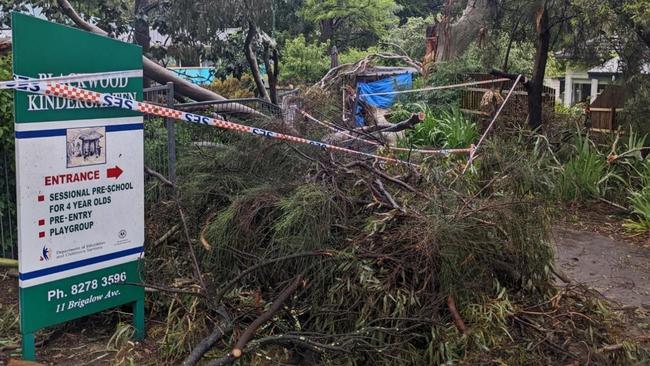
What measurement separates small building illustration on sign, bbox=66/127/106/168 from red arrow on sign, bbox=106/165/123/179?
0.08 metres

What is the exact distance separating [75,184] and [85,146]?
235 millimetres

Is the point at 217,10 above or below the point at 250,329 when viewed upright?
above

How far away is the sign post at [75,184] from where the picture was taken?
3.67 metres

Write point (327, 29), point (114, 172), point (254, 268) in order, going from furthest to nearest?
1. point (327, 29)
2. point (114, 172)
3. point (254, 268)

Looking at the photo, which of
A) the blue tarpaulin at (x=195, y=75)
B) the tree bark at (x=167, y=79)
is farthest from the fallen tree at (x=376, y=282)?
the blue tarpaulin at (x=195, y=75)

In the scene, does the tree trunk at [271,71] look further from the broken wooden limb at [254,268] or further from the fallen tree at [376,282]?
the broken wooden limb at [254,268]

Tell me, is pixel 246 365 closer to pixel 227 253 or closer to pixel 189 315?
pixel 189 315

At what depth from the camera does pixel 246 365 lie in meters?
3.82

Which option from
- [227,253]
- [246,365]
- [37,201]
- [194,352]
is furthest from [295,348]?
[37,201]

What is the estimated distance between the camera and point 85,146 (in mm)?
3932

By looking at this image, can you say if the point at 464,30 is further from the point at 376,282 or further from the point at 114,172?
the point at 114,172

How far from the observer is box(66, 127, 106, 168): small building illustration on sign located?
12.7 feet

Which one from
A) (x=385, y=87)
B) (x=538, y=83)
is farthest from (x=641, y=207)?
(x=385, y=87)

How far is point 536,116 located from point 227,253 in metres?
8.25
